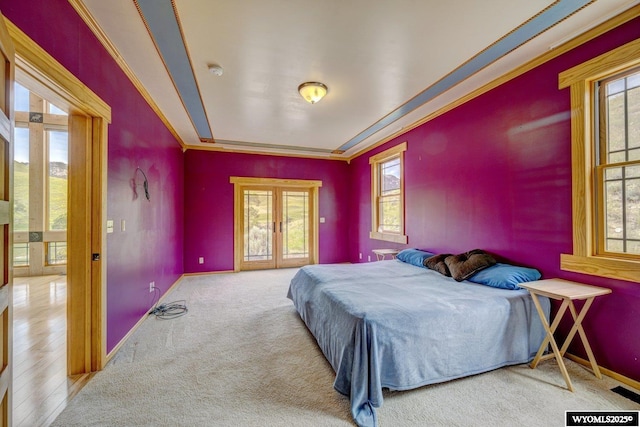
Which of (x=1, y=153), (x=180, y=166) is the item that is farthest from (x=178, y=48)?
(x=180, y=166)

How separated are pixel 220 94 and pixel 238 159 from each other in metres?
2.58

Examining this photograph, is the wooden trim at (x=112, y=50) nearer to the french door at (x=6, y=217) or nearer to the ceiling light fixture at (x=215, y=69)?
the ceiling light fixture at (x=215, y=69)

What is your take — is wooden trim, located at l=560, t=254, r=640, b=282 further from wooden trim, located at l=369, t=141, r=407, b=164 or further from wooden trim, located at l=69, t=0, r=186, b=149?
wooden trim, located at l=69, t=0, r=186, b=149

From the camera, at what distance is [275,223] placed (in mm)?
5969

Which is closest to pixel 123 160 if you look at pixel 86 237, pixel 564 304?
pixel 86 237

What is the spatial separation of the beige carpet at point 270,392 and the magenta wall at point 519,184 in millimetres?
521

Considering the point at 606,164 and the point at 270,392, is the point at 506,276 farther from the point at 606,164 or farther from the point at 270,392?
the point at 270,392

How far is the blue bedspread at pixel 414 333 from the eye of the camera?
1665 millimetres

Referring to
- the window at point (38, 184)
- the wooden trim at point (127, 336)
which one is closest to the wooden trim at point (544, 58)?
the wooden trim at point (127, 336)

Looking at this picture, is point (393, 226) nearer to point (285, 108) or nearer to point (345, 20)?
point (285, 108)

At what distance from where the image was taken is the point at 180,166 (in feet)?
16.4

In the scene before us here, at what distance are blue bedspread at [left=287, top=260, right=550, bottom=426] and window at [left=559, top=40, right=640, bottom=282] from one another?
594 mm

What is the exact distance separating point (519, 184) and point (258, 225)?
470 centimetres

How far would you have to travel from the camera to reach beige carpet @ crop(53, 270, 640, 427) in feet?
5.21
